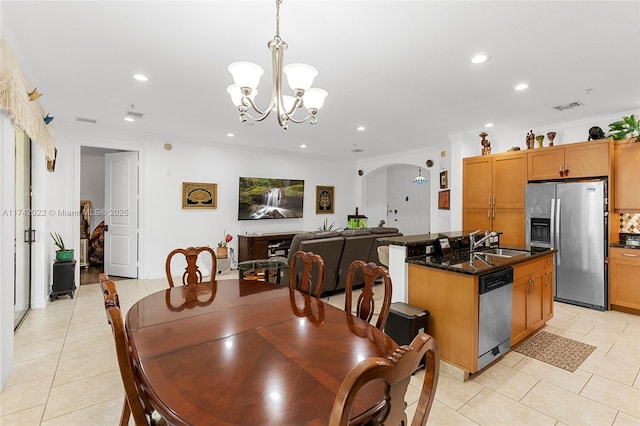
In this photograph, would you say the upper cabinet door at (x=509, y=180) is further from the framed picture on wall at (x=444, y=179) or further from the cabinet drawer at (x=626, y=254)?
the cabinet drawer at (x=626, y=254)

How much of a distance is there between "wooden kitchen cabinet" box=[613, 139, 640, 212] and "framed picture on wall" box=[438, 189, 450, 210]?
2438 mm

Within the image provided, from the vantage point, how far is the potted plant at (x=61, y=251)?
14.7 ft

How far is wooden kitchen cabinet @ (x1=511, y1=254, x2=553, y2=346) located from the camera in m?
2.86

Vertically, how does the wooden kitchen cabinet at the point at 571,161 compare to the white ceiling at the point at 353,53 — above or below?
below

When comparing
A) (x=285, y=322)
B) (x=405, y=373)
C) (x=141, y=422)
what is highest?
(x=405, y=373)

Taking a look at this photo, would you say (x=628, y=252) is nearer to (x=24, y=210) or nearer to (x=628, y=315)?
(x=628, y=315)

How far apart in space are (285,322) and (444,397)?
139 centimetres

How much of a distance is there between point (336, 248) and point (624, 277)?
362cm

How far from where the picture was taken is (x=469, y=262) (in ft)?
9.02

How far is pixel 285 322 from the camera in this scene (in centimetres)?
172

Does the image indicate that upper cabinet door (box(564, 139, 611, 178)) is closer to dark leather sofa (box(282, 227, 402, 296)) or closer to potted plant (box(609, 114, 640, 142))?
potted plant (box(609, 114, 640, 142))

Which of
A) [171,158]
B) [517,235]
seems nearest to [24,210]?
[171,158]

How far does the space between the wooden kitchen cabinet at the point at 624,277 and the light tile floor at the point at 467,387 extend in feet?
2.17

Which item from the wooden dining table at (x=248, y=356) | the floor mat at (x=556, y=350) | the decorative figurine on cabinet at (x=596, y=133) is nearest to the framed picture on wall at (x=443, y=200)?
the decorative figurine on cabinet at (x=596, y=133)
